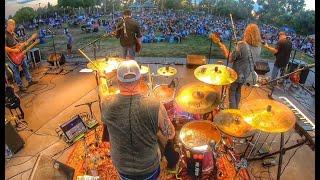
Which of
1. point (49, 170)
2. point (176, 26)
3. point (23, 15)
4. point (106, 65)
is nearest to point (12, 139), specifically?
point (49, 170)

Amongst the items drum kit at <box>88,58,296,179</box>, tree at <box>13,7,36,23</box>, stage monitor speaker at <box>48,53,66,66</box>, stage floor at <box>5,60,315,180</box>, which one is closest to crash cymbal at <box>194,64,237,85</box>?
drum kit at <box>88,58,296,179</box>

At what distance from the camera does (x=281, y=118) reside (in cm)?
314

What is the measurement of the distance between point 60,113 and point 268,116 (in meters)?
4.00

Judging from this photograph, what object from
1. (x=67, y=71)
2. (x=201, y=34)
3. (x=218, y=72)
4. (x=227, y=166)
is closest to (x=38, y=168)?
(x=227, y=166)

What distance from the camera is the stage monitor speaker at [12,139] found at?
4.19 m

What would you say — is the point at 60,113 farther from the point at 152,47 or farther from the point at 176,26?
the point at 176,26

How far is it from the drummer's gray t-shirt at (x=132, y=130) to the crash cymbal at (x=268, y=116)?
1.42 metres

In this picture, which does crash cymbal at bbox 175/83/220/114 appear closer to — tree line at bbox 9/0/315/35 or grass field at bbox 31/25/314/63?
grass field at bbox 31/25/314/63

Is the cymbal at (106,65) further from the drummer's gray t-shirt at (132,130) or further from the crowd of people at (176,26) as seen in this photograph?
the crowd of people at (176,26)

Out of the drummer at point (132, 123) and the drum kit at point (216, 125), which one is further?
the drum kit at point (216, 125)

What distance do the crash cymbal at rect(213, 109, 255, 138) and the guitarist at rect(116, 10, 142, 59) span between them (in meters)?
3.21

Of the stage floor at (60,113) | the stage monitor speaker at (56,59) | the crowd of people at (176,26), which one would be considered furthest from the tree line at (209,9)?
the stage floor at (60,113)

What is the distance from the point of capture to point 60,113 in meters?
5.38

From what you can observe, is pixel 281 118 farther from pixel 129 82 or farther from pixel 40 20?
pixel 40 20
